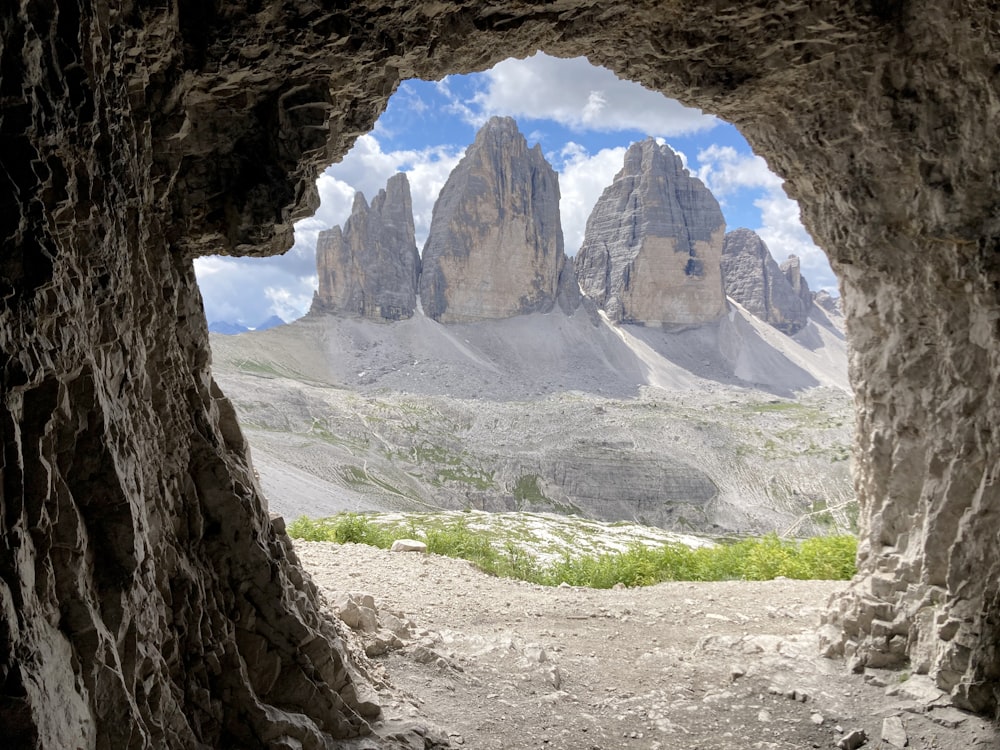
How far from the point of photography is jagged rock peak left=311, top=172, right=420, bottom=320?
453ft

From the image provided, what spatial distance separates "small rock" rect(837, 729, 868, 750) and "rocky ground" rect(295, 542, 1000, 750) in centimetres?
2

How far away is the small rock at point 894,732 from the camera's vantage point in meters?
7.23

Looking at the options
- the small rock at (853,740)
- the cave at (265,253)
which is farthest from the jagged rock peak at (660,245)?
the small rock at (853,740)

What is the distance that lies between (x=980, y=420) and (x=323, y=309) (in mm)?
139846

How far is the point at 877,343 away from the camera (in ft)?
30.1

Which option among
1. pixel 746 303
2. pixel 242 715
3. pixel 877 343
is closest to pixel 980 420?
pixel 877 343

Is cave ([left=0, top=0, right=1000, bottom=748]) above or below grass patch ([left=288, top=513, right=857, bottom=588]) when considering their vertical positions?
above

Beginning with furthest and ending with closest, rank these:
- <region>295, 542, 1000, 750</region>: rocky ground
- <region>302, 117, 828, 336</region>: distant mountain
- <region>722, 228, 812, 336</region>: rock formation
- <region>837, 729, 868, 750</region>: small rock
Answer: <region>722, 228, 812, 336</region>: rock formation < <region>302, 117, 828, 336</region>: distant mountain < <region>295, 542, 1000, 750</region>: rocky ground < <region>837, 729, 868, 750</region>: small rock

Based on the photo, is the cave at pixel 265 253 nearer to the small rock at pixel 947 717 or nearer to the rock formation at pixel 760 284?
the small rock at pixel 947 717

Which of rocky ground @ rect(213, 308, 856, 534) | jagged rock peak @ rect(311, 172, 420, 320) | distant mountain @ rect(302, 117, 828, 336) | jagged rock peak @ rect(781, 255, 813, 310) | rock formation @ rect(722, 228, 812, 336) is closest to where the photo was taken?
rocky ground @ rect(213, 308, 856, 534)

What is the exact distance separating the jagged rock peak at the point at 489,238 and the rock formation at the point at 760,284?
60.4m

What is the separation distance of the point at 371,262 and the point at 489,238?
25457mm

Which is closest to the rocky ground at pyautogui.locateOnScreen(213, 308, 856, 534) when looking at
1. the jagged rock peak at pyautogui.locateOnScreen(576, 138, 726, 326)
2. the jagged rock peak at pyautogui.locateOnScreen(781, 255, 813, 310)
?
the jagged rock peak at pyautogui.locateOnScreen(576, 138, 726, 326)

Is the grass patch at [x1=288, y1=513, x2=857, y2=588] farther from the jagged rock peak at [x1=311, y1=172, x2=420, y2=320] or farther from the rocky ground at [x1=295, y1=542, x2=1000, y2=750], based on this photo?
the jagged rock peak at [x1=311, y1=172, x2=420, y2=320]
